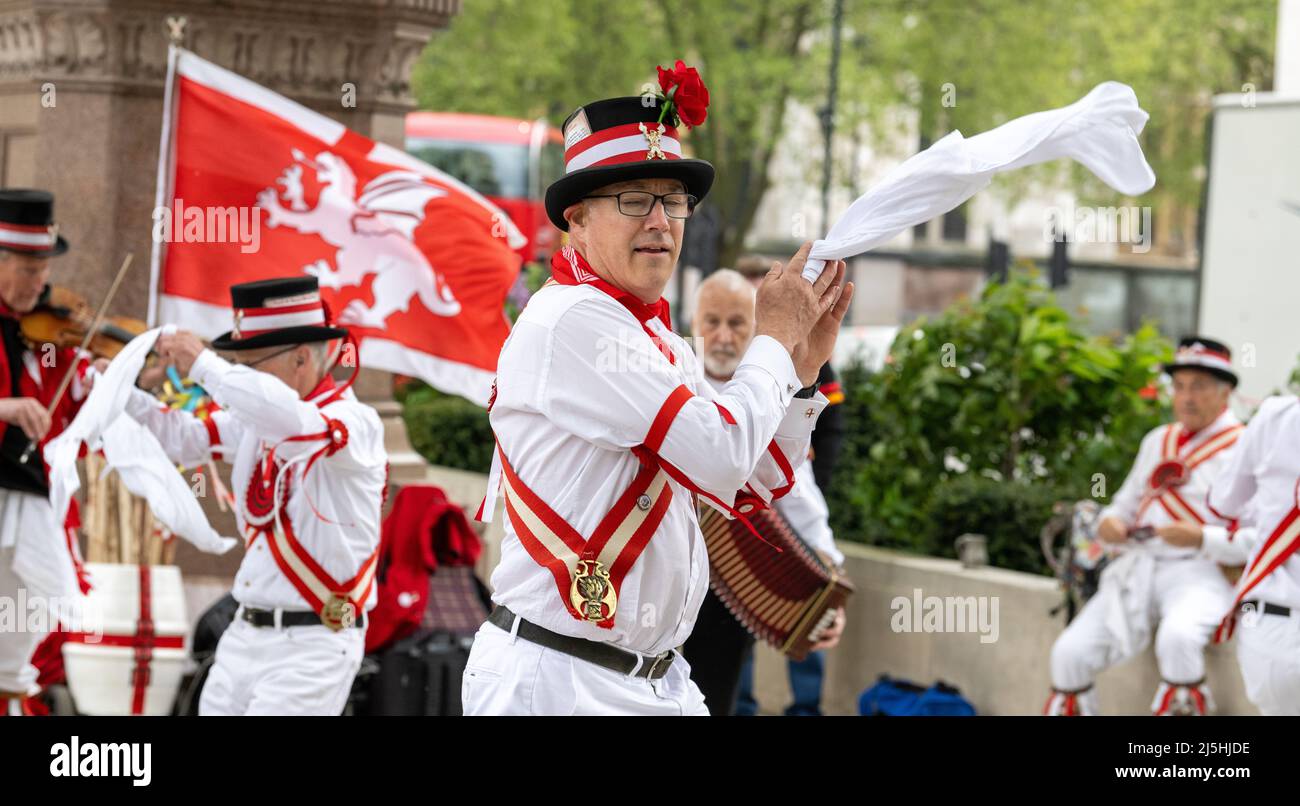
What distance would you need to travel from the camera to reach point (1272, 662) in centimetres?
721

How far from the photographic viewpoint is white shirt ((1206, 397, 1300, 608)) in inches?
281

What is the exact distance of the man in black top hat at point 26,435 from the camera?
7.33 metres

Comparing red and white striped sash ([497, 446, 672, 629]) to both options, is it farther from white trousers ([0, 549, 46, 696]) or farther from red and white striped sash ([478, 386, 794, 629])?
white trousers ([0, 549, 46, 696])

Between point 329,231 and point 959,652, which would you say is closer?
point 329,231

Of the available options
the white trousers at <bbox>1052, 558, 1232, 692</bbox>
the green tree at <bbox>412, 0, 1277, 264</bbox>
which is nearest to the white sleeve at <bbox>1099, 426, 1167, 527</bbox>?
the white trousers at <bbox>1052, 558, 1232, 692</bbox>

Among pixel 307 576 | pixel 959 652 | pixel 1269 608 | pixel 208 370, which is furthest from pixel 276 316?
pixel 959 652

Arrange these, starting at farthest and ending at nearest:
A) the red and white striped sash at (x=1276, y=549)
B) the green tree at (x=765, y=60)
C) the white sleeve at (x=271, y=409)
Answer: the green tree at (x=765, y=60) < the red and white striped sash at (x=1276, y=549) < the white sleeve at (x=271, y=409)

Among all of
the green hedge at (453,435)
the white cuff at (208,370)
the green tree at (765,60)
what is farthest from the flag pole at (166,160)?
the green tree at (765,60)

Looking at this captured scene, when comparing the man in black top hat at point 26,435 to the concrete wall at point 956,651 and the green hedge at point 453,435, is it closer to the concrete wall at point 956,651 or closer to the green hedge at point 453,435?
the concrete wall at point 956,651

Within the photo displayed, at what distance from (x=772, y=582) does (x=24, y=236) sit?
3089 millimetres


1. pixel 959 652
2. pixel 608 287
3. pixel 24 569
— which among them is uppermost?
pixel 608 287

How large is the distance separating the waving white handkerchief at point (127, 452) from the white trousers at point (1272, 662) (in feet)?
12.8

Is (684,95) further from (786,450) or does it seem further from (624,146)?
(786,450)
